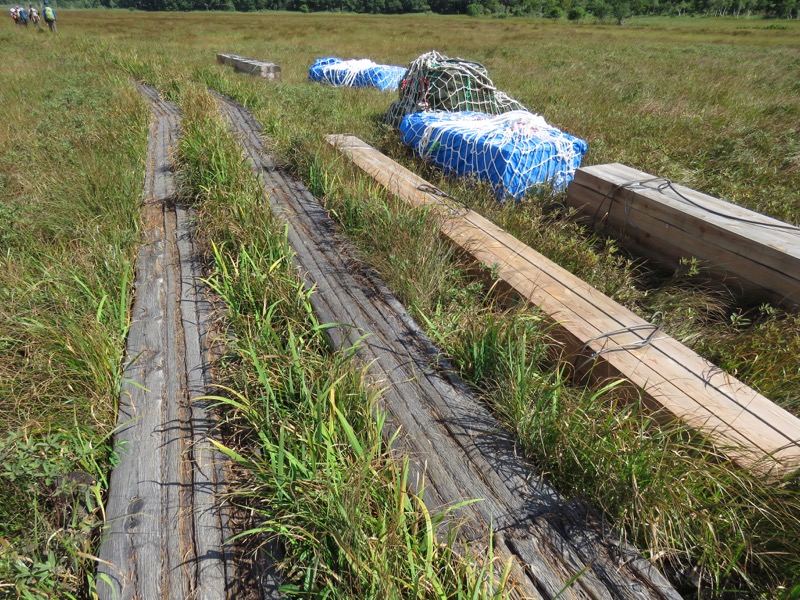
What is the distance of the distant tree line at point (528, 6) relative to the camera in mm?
63469

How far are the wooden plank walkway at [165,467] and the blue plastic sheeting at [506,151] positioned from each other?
133 inches

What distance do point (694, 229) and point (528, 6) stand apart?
339 ft

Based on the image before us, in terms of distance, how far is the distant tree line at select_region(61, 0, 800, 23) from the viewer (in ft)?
208

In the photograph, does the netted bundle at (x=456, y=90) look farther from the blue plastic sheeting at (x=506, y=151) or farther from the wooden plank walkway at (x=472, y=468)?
the wooden plank walkway at (x=472, y=468)

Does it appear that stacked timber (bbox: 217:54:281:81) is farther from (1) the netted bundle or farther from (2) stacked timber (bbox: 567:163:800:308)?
(2) stacked timber (bbox: 567:163:800:308)

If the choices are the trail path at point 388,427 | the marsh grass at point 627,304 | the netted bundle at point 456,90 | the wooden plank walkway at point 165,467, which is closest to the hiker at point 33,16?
the marsh grass at point 627,304

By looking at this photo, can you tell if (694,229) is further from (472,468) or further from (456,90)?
(456,90)

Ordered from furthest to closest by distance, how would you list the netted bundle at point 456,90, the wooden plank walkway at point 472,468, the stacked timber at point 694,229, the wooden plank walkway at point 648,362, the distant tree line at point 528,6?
the distant tree line at point 528,6 < the netted bundle at point 456,90 < the stacked timber at point 694,229 < the wooden plank walkway at point 648,362 < the wooden plank walkway at point 472,468

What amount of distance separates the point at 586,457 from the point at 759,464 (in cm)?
65

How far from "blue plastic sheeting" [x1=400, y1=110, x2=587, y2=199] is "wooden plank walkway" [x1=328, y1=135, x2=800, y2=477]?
5.82 ft

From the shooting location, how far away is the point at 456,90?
6.71 meters

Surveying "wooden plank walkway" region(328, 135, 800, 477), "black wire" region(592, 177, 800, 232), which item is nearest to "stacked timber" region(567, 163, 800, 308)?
Answer: "black wire" region(592, 177, 800, 232)

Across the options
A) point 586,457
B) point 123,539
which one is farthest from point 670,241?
point 123,539

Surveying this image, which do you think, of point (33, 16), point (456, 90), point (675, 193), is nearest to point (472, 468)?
point (675, 193)
